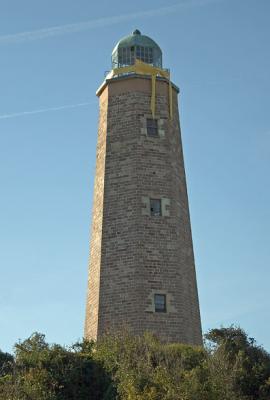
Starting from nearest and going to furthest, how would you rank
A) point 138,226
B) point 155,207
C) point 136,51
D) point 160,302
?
point 160,302 → point 138,226 → point 155,207 → point 136,51

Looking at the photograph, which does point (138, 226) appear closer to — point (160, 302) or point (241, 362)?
point (160, 302)

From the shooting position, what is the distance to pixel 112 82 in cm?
3428

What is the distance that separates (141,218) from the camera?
104 ft

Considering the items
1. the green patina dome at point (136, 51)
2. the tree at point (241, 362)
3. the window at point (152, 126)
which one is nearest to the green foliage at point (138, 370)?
the tree at point (241, 362)

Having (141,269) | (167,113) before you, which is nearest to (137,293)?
(141,269)

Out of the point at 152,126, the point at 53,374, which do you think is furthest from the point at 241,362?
the point at 152,126

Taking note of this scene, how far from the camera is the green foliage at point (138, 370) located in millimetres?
22828

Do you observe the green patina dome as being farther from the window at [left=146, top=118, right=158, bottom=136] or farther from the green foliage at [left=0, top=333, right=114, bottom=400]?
the green foliage at [left=0, top=333, right=114, bottom=400]

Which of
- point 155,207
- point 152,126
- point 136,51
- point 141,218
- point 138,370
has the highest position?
point 136,51

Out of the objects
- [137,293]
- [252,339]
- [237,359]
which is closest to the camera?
[237,359]

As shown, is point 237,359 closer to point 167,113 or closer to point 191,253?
point 191,253

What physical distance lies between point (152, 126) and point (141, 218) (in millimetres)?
4242

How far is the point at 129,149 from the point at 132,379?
11996mm

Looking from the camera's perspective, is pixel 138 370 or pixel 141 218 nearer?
pixel 138 370
